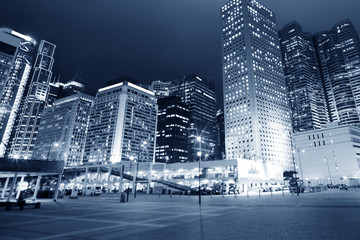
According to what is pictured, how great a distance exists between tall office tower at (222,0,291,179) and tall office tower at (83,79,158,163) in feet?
228

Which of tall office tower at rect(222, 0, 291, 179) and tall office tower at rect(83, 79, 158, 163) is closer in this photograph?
tall office tower at rect(222, 0, 291, 179)

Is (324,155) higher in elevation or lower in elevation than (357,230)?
higher

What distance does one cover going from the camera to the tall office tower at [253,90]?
162 metres

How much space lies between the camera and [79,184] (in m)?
118

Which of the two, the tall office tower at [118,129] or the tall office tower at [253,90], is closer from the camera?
the tall office tower at [253,90]

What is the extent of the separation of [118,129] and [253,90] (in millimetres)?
103682

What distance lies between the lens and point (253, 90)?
166750mm

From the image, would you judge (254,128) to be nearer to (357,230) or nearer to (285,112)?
(285,112)

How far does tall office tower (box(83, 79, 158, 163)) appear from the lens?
17662cm

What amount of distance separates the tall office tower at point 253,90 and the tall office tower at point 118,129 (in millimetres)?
69502

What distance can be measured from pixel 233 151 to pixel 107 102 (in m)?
108

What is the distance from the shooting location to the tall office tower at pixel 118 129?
17662 cm

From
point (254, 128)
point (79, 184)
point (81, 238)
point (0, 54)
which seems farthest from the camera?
point (254, 128)

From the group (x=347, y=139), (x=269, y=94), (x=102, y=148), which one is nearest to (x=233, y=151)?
(x=269, y=94)
